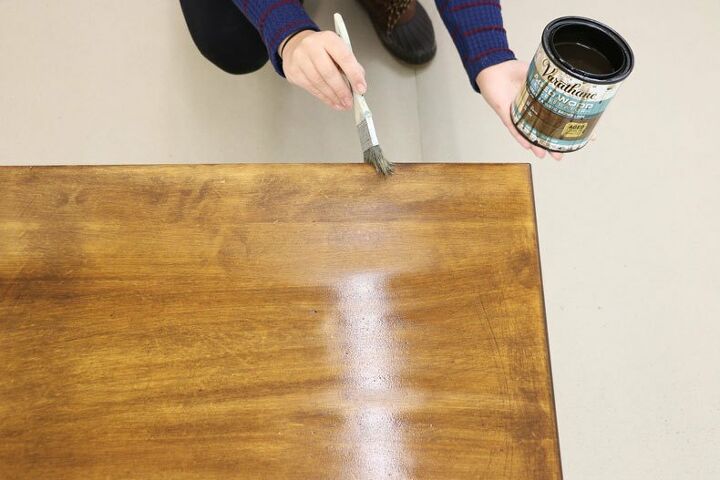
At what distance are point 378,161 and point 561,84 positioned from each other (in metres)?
0.17

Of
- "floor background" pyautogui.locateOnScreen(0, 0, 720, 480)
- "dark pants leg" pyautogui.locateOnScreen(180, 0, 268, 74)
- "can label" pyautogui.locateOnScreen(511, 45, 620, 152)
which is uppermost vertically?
"can label" pyautogui.locateOnScreen(511, 45, 620, 152)

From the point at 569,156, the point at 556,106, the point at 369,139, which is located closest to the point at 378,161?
the point at 369,139

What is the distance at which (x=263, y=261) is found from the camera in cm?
47

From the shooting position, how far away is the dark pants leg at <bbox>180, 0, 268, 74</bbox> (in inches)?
31.9

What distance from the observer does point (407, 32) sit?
3.34 feet

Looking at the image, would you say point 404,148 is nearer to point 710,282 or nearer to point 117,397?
point 710,282

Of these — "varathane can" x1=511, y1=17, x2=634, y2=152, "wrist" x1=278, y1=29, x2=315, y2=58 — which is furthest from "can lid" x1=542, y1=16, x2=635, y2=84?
"wrist" x1=278, y1=29, x2=315, y2=58

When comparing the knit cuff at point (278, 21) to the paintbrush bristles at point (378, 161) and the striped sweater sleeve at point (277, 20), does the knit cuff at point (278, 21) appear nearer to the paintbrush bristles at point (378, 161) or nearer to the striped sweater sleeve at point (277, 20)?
the striped sweater sleeve at point (277, 20)

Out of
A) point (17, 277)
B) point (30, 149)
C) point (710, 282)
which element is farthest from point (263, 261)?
point (30, 149)

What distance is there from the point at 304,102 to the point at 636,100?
0.60 meters

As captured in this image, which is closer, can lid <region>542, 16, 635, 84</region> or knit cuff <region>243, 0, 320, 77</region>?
can lid <region>542, 16, 635, 84</region>

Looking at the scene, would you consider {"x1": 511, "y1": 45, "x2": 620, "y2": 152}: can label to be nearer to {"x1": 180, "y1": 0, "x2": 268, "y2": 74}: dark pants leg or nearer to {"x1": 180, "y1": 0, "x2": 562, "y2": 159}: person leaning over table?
{"x1": 180, "y1": 0, "x2": 562, "y2": 159}: person leaning over table

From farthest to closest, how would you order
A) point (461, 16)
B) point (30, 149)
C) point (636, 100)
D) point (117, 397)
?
1. point (30, 149)
2. point (636, 100)
3. point (461, 16)
4. point (117, 397)

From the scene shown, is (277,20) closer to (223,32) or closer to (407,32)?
(223,32)
